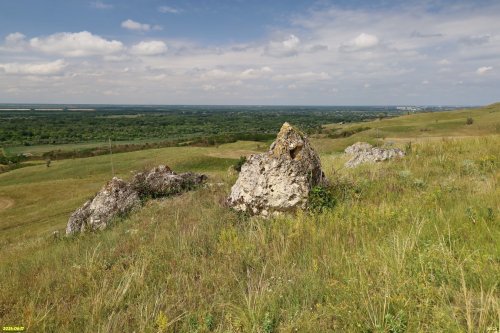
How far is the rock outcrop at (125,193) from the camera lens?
36.7ft

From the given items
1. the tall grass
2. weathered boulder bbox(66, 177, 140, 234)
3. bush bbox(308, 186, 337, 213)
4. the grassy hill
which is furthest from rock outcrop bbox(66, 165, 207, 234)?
bush bbox(308, 186, 337, 213)

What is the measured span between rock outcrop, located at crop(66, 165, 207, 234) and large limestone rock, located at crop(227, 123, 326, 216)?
4817 mm

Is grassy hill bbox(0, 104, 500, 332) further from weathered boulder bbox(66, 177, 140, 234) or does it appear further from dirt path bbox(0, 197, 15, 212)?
dirt path bbox(0, 197, 15, 212)

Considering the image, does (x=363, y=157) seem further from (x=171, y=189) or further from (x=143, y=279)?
(x=143, y=279)

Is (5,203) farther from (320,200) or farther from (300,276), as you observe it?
(300,276)

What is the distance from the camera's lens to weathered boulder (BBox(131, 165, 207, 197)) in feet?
39.7

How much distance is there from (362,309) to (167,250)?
3.13 metres

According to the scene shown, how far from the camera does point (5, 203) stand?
121 ft

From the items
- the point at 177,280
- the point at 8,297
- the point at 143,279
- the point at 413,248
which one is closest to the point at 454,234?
the point at 413,248

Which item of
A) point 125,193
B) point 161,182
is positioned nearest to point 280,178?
point 161,182

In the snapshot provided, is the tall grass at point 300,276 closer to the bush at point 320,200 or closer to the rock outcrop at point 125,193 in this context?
the bush at point 320,200

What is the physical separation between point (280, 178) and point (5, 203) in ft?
131

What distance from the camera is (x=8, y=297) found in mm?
4391

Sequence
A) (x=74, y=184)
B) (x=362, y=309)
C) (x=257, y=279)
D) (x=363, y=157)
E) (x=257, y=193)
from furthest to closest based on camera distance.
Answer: (x=74, y=184) → (x=363, y=157) → (x=257, y=193) → (x=257, y=279) → (x=362, y=309)
